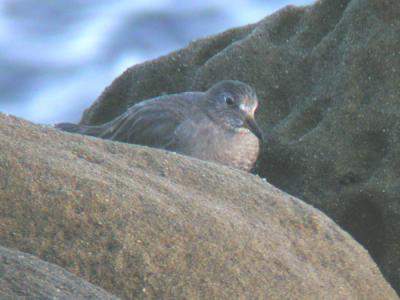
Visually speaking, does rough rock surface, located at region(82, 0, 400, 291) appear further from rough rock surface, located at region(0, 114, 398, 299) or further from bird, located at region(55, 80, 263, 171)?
rough rock surface, located at region(0, 114, 398, 299)

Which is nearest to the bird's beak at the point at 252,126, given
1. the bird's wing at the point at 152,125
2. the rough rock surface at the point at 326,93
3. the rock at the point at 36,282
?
the rough rock surface at the point at 326,93

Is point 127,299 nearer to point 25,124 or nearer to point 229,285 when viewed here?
point 229,285

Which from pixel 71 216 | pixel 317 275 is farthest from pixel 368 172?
pixel 71 216

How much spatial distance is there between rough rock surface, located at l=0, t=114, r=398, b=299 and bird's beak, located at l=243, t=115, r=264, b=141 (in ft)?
6.04

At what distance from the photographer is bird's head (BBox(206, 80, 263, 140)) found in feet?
25.4

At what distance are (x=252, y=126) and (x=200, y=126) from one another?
0.36m

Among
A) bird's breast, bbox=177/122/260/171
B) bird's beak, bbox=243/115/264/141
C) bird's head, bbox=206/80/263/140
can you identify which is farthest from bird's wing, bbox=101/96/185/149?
bird's beak, bbox=243/115/264/141

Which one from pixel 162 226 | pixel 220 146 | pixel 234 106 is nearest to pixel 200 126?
pixel 220 146

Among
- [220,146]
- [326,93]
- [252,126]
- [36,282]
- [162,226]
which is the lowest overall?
[36,282]

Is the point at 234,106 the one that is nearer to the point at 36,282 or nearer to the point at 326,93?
the point at 326,93

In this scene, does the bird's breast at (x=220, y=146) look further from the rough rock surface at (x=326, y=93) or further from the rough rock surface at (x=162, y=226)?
the rough rock surface at (x=162, y=226)

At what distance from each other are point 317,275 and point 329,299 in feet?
0.48

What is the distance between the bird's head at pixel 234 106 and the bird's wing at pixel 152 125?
0.92ft

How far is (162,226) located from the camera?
15.3 ft
